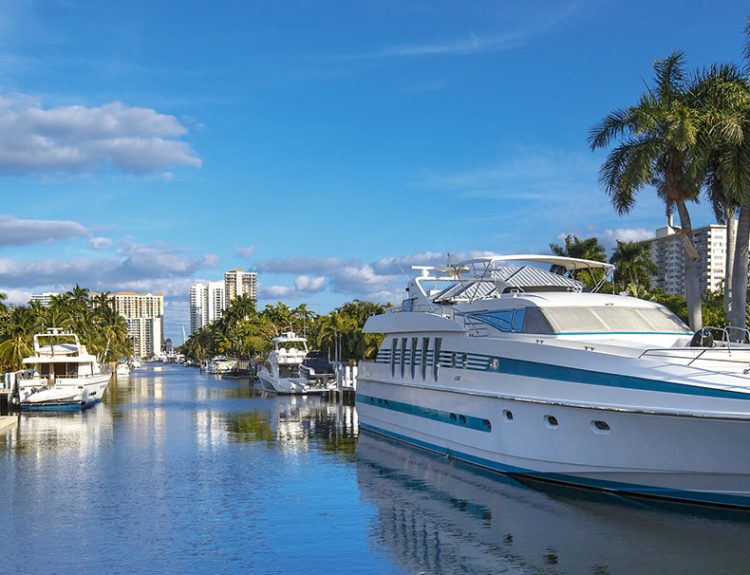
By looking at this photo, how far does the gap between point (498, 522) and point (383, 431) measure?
1391 cm

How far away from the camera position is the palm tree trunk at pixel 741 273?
84.9ft

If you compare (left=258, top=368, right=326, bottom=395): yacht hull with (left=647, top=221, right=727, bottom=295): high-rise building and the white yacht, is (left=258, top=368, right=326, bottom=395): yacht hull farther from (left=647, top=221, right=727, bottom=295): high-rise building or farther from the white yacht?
(left=647, top=221, right=727, bottom=295): high-rise building

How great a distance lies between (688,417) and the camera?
15.1 metres

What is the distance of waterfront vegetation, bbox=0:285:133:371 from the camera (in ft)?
216

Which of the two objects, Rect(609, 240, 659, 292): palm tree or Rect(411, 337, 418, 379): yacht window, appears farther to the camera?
Rect(609, 240, 659, 292): palm tree

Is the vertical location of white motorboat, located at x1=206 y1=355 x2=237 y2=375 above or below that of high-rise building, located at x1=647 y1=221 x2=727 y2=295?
below

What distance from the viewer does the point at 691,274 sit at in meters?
28.4

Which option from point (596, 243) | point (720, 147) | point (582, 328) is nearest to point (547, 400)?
point (582, 328)

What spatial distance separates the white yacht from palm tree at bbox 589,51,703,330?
172 inches

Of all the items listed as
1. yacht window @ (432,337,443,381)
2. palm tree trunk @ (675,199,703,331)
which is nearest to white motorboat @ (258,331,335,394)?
palm tree trunk @ (675,199,703,331)

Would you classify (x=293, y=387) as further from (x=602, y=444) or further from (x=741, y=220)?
(x=602, y=444)

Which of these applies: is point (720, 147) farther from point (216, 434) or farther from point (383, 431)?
point (216, 434)

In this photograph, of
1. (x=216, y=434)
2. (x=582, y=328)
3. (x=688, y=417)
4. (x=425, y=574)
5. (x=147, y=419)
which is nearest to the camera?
(x=425, y=574)

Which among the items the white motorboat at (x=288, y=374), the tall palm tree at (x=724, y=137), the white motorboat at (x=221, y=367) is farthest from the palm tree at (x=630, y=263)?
the white motorboat at (x=221, y=367)
